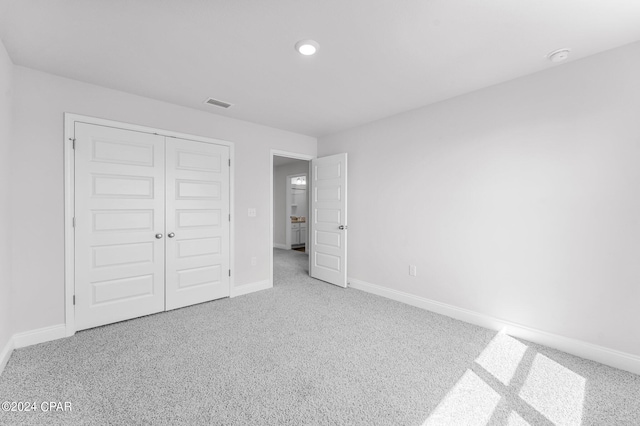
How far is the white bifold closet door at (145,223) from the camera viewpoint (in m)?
2.71

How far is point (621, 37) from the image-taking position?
2.00m

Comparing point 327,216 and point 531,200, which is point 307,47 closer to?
point 531,200

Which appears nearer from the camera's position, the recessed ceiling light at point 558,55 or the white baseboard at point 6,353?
the white baseboard at point 6,353

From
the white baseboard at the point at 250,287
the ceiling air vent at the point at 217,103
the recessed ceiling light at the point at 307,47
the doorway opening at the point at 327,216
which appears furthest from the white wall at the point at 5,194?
the doorway opening at the point at 327,216

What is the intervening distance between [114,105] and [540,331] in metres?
4.77

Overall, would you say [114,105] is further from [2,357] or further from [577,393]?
[577,393]

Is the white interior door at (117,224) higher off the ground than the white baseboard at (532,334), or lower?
higher

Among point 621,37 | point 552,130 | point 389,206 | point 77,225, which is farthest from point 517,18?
point 77,225

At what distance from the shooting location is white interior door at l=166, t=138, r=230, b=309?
10.6ft

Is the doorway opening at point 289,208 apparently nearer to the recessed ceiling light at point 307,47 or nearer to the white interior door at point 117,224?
the white interior door at point 117,224

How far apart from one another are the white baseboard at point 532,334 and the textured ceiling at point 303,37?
94.7 inches

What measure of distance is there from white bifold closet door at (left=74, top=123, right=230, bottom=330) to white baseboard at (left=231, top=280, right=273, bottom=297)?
0.13m

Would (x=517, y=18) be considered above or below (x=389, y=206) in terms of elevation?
above

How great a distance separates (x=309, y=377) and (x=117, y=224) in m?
2.50
